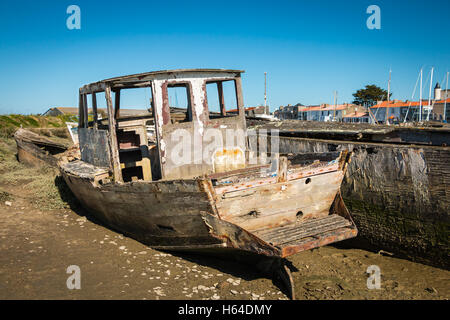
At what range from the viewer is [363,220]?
5.97 metres

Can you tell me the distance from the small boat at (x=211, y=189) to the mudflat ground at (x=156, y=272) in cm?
33

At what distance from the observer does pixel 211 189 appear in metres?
3.94

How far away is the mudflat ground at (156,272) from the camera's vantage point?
414cm

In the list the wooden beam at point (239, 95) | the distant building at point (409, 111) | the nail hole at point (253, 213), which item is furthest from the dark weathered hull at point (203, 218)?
the distant building at point (409, 111)

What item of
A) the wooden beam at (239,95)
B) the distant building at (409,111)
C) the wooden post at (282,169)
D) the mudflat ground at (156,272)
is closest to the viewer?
the mudflat ground at (156,272)

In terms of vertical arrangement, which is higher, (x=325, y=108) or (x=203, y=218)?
(x=325, y=108)

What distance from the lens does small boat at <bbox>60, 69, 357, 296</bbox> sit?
4.09 metres

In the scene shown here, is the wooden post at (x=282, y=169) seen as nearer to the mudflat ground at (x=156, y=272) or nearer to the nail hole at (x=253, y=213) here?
the nail hole at (x=253, y=213)

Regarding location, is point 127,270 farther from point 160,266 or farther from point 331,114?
point 331,114

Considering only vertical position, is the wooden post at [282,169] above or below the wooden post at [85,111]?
below

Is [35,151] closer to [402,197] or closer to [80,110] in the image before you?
[80,110]

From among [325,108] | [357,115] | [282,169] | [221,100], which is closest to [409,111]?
[357,115]

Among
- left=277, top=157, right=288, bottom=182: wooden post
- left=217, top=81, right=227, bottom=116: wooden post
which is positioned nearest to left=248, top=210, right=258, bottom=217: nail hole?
left=277, top=157, right=288, bottom=182: wooden post

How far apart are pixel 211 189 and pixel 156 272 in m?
1.68
